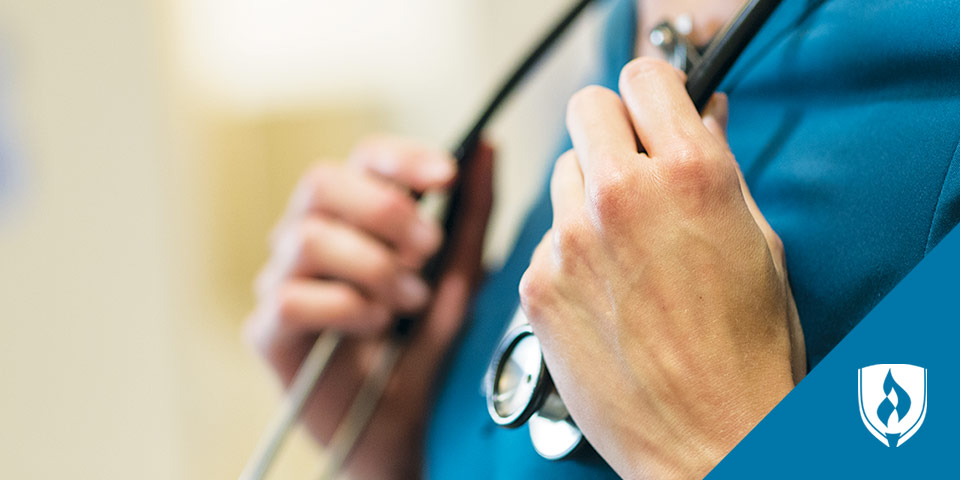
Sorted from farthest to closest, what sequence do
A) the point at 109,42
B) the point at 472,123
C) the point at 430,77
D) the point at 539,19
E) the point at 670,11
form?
the point at 430,77
the point at 109,42
the point at 539,19
the point at 472,123
the point at 670,11

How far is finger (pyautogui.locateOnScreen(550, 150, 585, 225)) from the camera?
37 centimetres

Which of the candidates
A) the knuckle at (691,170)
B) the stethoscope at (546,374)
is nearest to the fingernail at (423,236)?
the stethoscope at (546,374)

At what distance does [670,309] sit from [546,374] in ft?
0.26

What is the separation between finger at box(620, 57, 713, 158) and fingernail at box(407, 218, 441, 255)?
287mm

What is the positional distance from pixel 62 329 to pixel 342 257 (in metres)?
1.16

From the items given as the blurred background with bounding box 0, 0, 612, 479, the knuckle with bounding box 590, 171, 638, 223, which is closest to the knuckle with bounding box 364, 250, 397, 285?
the knuckle with bounding box 590, 171, 638, 223

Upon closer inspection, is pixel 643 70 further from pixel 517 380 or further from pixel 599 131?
pixel 517 380

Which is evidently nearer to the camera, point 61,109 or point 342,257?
point 342,257

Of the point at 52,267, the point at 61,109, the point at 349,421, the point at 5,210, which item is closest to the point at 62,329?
the point at 52,267

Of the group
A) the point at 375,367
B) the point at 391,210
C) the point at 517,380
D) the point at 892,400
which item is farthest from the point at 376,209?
the point at 892,400

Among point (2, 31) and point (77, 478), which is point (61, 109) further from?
point (77, 478)

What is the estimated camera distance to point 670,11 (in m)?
0.50

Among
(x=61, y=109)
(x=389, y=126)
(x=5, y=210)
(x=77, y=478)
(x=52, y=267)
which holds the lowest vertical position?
(x=77, y=478)

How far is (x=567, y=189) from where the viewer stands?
1.25 ft
